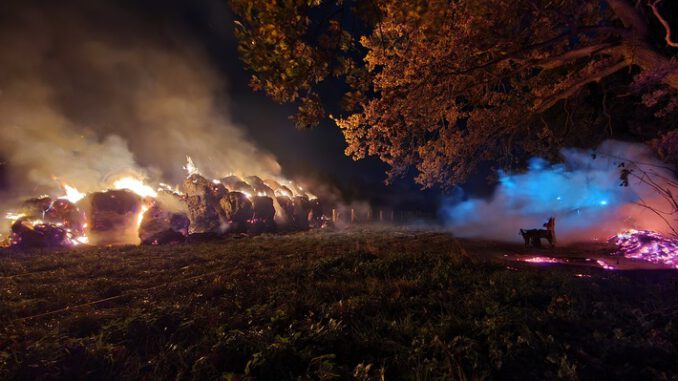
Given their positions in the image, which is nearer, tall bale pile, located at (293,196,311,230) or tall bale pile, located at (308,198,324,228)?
tall bale pile, located at (293,196,311,230)

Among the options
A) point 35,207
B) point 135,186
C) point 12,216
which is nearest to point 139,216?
point 135,186

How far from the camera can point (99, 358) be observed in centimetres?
409

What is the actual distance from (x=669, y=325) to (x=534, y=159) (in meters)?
25.1

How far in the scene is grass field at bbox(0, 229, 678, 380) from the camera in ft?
11.9

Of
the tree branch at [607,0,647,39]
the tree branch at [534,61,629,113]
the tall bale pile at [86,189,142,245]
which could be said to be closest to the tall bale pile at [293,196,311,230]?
the tall bale pile at [86,189,142,245]

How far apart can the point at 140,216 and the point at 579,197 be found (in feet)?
120

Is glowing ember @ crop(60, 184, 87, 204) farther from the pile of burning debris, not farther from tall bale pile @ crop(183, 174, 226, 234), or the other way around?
tall bale pile @ crop(183, 174, 226, 234)

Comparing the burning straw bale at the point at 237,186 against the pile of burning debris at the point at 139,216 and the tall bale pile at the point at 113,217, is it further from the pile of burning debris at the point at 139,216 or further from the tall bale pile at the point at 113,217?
the tall bale pile at the point at 113,217

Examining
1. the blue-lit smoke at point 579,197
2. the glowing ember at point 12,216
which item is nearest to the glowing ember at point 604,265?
the blue-lit smoke at point 579,197

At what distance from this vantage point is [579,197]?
23.2 meters

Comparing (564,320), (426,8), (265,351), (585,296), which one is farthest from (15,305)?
(585,296)

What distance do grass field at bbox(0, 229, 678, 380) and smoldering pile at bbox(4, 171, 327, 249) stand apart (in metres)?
16.2

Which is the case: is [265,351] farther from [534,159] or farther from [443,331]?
[534,159]

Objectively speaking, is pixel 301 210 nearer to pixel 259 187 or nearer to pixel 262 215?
pixel 259 187
